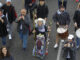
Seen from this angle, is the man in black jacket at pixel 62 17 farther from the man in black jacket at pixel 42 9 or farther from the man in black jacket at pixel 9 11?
the man in black jacket at pixel 9 11

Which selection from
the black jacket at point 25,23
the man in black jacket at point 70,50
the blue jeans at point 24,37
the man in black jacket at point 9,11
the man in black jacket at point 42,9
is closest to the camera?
the man in black jacket at point 70,50

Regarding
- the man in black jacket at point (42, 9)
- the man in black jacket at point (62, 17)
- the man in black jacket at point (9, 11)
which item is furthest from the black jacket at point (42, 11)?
the man in black jacket at point (9, 11)

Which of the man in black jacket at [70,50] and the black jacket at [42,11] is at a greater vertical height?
the black jacket at [42,11]

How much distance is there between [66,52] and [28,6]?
3.98 m

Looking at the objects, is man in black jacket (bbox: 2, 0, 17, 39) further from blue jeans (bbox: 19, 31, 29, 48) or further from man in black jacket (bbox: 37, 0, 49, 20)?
man in black jacket (bbox: 37, 0, 49, 20)

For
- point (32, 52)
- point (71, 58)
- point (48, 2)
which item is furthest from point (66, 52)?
point (48, 2)

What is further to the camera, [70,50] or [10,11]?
[10,11]

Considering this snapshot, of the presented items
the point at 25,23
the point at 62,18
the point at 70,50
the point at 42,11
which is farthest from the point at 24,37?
the point at 70,50

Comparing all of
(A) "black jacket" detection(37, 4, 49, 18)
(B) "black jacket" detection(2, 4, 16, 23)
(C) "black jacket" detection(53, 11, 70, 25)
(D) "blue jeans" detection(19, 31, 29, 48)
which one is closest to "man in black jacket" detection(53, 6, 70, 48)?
(C) "black jacket" detection(53, 11, 70, 25)

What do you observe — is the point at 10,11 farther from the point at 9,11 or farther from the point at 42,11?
the point at 42,11

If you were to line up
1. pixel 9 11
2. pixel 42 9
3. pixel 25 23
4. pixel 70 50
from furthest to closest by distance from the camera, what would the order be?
pixel 42 9, pixel 9 11, pixel 25 23, pixel 70 50

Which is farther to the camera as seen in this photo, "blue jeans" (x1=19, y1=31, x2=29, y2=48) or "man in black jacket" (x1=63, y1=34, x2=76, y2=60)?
"blue jeans" (x1=19, y1=31, x2=29, y2=48)

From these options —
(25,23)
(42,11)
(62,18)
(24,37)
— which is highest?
(42,11)

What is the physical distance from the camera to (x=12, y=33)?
1080 cm
